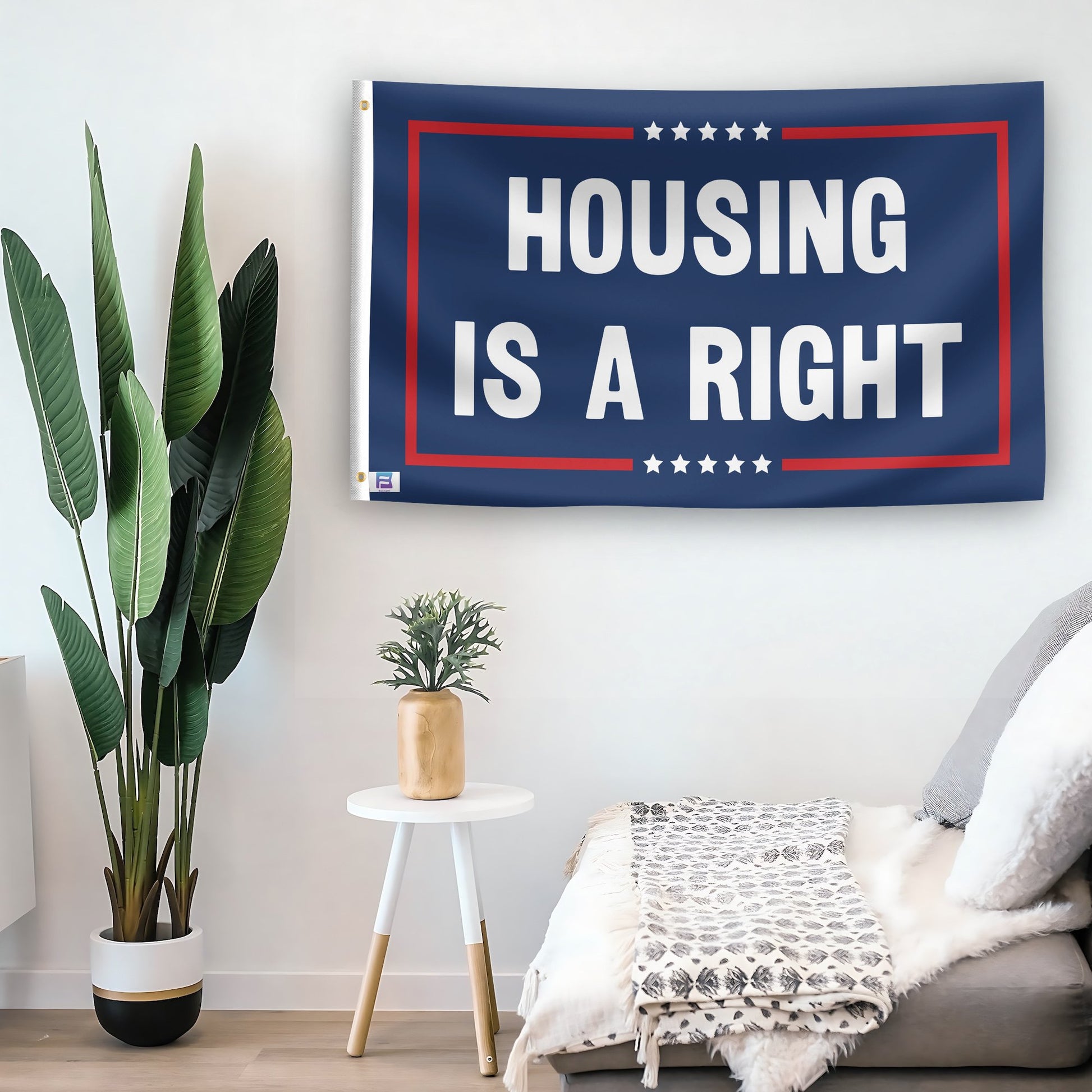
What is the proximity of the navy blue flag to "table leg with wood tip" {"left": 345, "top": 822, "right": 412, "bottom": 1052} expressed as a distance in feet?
2.36

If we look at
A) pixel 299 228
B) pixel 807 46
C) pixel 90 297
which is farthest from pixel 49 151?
pixel 807 46

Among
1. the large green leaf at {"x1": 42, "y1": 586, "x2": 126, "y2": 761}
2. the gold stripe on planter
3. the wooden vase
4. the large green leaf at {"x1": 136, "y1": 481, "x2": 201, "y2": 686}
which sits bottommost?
the gold stripe on planter

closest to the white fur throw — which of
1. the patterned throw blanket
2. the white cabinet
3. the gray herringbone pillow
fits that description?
the patterned throw blanket

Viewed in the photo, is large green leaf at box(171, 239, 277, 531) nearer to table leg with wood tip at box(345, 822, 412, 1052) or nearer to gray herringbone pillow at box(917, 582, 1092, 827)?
table leg with wood tip at box(345, 822, 412, 1052)

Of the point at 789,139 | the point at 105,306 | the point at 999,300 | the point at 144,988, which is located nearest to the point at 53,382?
the point at 105,306

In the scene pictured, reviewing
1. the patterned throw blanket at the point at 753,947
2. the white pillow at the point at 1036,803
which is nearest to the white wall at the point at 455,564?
the patterned throw blanket at the point at 753,947

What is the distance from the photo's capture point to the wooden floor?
1.87 meters

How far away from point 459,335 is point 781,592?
2.89ft

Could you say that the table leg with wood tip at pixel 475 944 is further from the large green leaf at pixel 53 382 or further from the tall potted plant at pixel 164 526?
the large green leaf at pixel 53 382

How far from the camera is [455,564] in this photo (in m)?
2.30

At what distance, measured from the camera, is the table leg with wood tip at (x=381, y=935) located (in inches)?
76.6

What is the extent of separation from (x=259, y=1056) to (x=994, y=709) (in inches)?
58.1

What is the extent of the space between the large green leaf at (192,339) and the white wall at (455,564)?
0.26 metres

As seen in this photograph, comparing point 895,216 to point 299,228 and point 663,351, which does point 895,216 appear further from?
point 299,228
